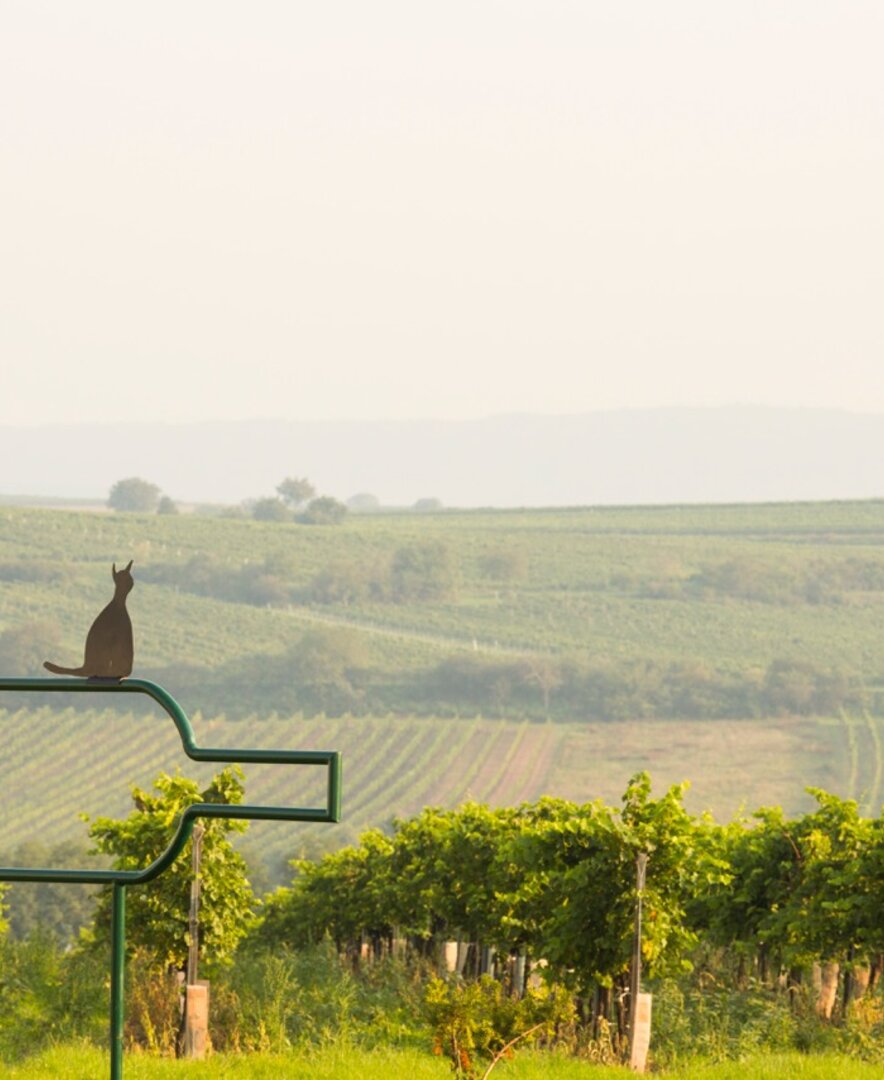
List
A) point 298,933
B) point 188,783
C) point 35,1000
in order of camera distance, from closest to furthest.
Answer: point 35,1000
point 188,783
point 298,933

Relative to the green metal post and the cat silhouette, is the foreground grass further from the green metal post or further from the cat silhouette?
the cat silhouette

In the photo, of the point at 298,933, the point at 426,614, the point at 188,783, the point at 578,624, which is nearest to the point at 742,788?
the point at 578,624

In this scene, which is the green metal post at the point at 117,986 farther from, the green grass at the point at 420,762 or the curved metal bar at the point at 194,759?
the green grass at the point at 420,762

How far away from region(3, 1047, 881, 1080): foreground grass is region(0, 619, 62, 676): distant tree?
422 feet

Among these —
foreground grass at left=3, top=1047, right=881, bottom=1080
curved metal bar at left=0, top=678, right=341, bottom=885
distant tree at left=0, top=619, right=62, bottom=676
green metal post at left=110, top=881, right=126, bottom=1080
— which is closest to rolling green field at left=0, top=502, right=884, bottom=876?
distant tree at left=0, top=619, right=62, bottom=676

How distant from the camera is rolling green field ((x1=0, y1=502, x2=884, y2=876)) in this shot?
11662 centimetres

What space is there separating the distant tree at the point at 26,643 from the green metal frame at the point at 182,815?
138 metres

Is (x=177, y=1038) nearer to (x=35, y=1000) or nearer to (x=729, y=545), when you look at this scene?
(x=35, y=1000)

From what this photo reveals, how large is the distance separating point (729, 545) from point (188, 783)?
15225 centimetres

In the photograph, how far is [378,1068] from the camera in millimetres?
13500

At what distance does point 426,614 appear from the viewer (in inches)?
6535

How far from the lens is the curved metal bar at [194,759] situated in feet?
17.2

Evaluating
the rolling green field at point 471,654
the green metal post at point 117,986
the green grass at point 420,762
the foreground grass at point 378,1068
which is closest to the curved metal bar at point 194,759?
the green metal post at point 117,986

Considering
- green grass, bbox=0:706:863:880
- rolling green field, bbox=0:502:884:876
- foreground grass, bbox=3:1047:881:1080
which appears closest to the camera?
foreground grass, bbox=3:1047:881:1080
